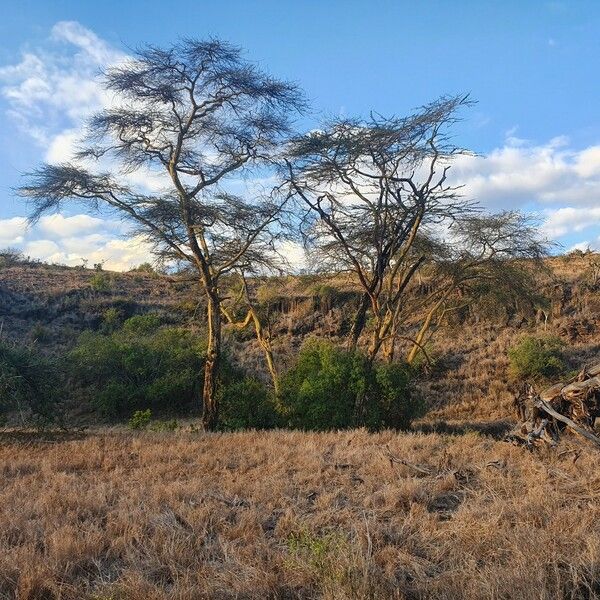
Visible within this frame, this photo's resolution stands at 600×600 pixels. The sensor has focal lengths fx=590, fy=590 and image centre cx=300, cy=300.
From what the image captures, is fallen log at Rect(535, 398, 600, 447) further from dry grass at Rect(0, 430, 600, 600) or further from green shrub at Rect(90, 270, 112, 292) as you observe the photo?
green shrub at Rect(90, 270, 112, 292)

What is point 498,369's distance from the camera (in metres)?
29.0

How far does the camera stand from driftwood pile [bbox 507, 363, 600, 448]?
8.88 metres

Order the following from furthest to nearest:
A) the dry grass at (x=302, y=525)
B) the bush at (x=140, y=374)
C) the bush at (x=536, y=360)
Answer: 1. the bush at (x=140, y=374)
2. the bush at (x=536, y=360)
3. the dry grass at (x=302, y=525)

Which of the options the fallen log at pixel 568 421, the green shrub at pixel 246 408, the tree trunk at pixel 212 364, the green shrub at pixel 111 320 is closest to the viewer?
the fallen log at pixel 568 421

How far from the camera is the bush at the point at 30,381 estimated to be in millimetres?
13102

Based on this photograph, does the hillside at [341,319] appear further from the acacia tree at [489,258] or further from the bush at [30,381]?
the bush at [30,381]

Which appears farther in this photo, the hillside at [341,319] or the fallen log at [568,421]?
the hillside at [341,319]

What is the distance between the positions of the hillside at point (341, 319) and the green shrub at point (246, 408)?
6.16m

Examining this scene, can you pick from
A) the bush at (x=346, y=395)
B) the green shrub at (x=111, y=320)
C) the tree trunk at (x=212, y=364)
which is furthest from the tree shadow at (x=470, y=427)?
the green shrub at (x=111, y=320)

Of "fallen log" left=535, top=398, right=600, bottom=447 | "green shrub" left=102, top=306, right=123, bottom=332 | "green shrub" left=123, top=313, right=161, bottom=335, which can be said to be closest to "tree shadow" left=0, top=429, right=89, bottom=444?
"fallen log" left=535, top=398, right=600, bottom=447

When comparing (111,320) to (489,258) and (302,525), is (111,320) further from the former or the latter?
(302,525)

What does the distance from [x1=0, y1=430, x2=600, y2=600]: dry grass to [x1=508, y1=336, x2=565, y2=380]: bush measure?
17.4 metres

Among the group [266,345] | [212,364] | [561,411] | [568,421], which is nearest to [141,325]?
[266,345]

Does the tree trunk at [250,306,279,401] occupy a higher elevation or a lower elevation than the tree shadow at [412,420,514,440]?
higher
